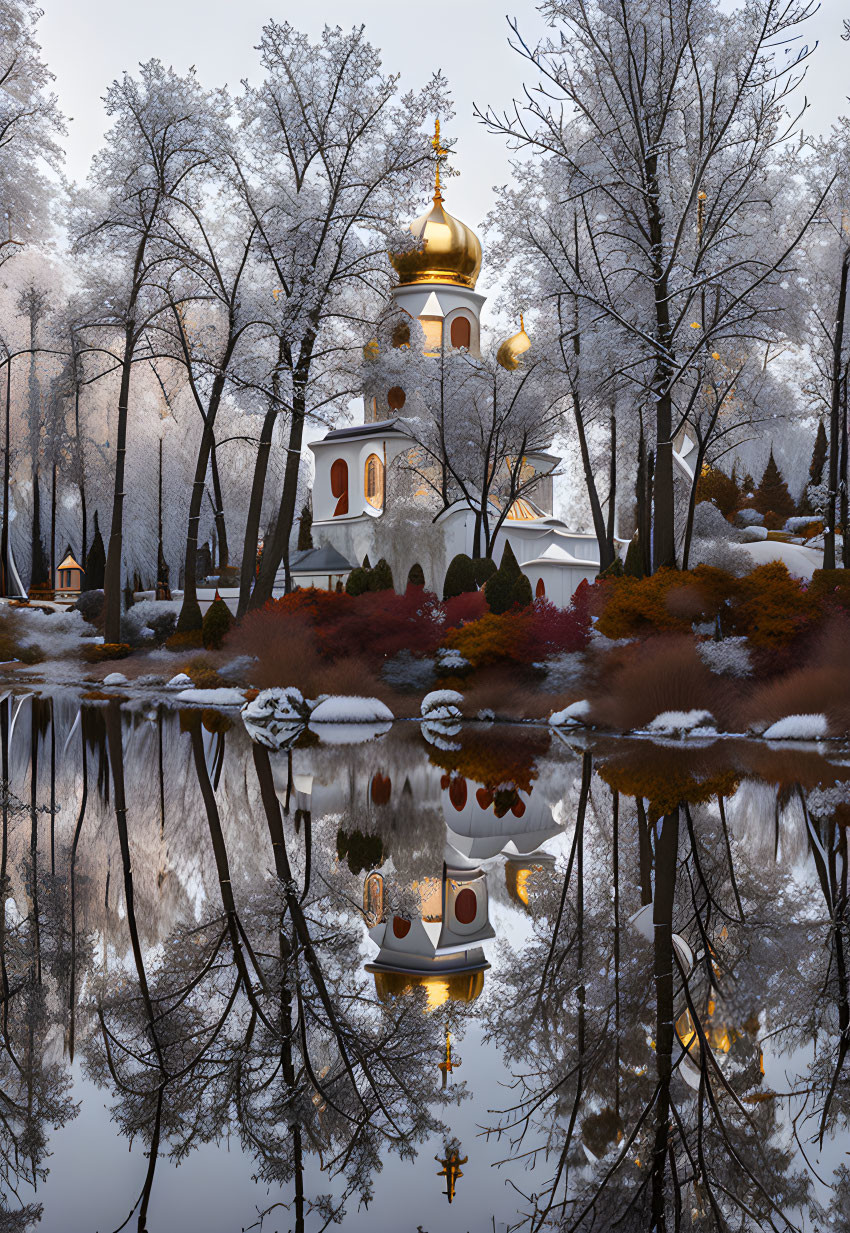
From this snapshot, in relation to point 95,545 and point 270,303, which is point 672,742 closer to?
point 270,303

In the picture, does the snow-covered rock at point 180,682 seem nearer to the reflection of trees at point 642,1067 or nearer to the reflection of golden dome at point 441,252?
the reflection of trees at point 642,1067

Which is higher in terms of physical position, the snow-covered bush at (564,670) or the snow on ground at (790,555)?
the snow on ground at (790,555)

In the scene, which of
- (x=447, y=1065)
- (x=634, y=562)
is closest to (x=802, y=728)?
(x=447, y=1065)

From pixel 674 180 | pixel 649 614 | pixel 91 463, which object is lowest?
pixel 649 614

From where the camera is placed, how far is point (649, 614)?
17141 millimetres

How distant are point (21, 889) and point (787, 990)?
150 inches

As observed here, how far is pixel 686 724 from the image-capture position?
1499cm

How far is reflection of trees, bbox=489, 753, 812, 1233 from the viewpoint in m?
2.61

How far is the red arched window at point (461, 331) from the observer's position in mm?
A: 40875

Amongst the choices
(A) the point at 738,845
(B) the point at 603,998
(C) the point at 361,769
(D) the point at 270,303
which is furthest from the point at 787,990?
(D) the point at 270,303

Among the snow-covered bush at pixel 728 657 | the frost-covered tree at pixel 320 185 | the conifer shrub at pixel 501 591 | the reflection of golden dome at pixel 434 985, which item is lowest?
the reflection of golden dome at pixel 434 985

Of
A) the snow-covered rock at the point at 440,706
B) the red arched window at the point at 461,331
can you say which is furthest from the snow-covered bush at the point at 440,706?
the red arched window at the point at 461,331

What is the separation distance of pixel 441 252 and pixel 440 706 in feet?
89.5

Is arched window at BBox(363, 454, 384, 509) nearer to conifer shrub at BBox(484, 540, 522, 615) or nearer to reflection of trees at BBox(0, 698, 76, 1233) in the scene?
conifer shrub at BBox(484, 540, 522, 615)
